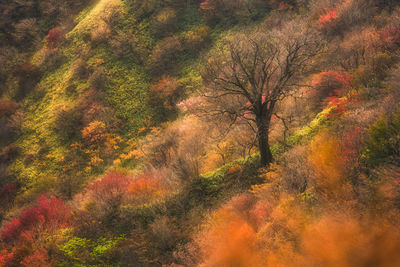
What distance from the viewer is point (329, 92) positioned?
1617 cm

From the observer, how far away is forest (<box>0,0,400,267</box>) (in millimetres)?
7926

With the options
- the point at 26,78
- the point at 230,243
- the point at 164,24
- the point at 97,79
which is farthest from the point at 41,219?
the point at 164,24

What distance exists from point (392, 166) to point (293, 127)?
355 inches

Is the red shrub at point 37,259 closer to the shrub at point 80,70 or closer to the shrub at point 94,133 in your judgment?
the shrub at point 94,133

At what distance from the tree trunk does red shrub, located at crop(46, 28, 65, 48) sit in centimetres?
3428

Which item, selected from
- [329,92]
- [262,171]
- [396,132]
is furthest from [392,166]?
[329,92]

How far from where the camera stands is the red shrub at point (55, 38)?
33094 millimetres

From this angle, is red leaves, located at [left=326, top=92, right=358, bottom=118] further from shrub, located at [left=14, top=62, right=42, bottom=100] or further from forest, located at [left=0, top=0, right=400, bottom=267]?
shrub, located at [left=14, top=62, right=42, bottom=100]

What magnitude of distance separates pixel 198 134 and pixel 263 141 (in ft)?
28.0

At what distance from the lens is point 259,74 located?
1105 cm

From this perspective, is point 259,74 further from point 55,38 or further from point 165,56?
point 55,38

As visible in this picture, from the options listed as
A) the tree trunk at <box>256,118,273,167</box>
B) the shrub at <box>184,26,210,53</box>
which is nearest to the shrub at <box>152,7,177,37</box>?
the shrub at <box>184,26,210,53</box>

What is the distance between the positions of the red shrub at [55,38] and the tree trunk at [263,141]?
34279mm

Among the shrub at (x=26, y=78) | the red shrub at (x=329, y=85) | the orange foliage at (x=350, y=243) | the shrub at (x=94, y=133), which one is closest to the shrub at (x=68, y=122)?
the shrub at (x=94, y=133)
